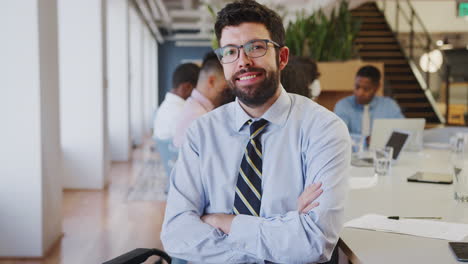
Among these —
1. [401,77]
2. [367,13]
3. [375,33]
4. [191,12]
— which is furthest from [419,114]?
[191,12]

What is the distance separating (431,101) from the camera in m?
9.71

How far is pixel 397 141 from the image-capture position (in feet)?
11.3

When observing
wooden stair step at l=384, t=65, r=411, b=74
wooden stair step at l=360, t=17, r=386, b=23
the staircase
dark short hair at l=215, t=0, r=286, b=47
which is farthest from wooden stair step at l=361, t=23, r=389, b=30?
dark short hair at l=215, t=0, r=286, b=47

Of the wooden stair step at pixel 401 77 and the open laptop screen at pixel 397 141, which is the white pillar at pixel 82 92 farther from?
the wooden stair step at pixel 401 77

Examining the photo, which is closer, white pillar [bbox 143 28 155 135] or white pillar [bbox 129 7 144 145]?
white pillar [bbox 129 7 144 145]

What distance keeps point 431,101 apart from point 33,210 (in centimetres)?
778

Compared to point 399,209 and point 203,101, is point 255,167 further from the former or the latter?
point 203,101

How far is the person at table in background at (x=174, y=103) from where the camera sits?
176 inches

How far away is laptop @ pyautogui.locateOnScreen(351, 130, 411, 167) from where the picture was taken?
337 centimetres

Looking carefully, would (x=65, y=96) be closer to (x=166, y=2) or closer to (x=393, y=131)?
(x=393, y=131)

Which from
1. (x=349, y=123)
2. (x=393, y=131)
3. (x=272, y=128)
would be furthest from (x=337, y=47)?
(x=272, y=128)

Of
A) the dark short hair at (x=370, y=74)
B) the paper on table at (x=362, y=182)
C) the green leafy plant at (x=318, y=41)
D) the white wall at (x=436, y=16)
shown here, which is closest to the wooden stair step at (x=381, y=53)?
the white wall at (x=436, y=16)

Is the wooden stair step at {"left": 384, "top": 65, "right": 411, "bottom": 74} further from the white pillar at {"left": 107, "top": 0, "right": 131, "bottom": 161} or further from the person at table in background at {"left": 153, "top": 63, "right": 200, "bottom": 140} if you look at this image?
the person at table in background at {"left": 153, "top": 63, "right": 200, "bottom": 140}

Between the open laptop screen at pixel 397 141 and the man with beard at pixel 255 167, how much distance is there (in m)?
1.71
